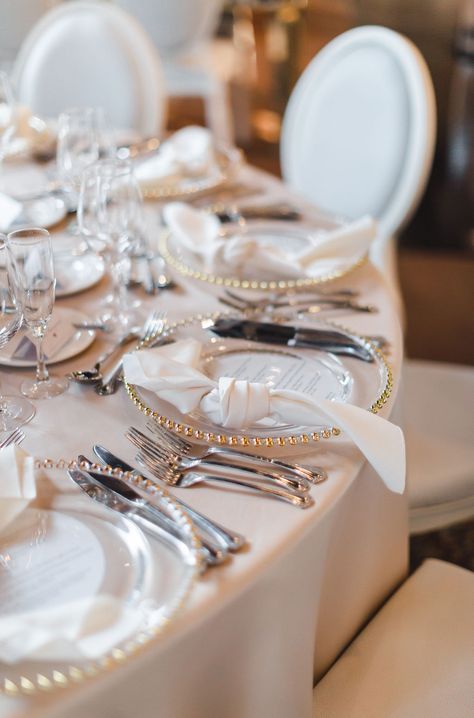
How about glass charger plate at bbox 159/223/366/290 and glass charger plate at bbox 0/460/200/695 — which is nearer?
glass charger plate at bbox 0/460/200/695

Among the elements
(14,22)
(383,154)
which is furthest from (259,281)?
(14,22)

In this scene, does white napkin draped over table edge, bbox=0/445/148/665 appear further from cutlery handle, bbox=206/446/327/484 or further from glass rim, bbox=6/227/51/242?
glass rim, bbox=6/227/51/242

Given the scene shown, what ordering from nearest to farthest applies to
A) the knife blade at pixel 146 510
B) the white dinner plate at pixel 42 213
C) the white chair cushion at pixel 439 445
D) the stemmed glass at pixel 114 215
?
the knife blade at pixel 146 510 → the stemmed glass at pixel 114 215 → the white chair cushion at pixel 439 445 → the white dinner plate at pixel 42 213

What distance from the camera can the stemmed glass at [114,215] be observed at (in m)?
1.07

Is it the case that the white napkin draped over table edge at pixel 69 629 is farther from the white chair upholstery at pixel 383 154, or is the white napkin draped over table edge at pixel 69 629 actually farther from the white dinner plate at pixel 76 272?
the white chair upholstery at pixel 383 154

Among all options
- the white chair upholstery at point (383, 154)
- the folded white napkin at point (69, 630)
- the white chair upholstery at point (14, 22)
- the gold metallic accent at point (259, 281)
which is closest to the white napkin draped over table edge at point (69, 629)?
the folded white napkin at point (69, 630)

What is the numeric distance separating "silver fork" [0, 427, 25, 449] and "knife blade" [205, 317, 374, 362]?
315 mm

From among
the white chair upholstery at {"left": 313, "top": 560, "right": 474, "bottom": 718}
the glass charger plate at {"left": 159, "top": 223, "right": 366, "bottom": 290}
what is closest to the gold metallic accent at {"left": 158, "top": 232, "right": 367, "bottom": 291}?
the glass charger plate at {"left": 159, "top": 223, "right": 366, "bottom": 290}

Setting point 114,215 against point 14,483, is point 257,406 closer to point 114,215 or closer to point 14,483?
point 14,483

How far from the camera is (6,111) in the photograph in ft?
5.22

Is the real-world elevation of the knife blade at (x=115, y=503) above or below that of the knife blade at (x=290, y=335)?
above

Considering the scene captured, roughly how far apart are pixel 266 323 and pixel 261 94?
4.34 metres

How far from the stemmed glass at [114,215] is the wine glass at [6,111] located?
60 cm

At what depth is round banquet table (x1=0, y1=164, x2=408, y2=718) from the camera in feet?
2.08
